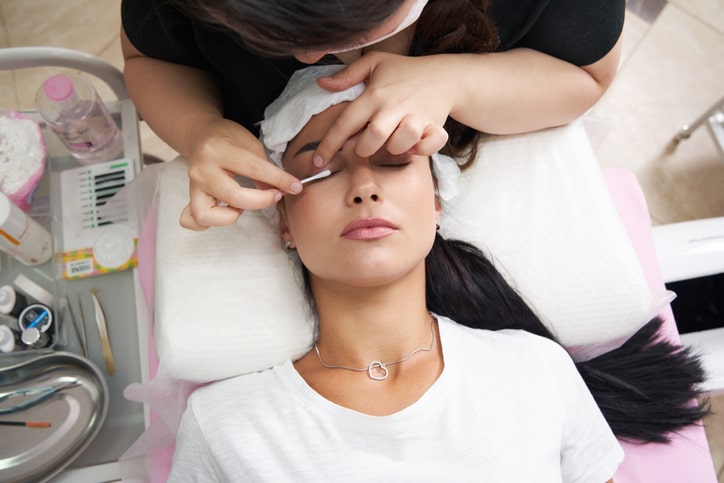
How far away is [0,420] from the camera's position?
2.97 feet

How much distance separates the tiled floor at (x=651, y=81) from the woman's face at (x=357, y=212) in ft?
3.46

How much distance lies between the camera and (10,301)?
93 centimetres

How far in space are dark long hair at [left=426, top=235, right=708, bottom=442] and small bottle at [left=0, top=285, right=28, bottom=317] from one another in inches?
30.7

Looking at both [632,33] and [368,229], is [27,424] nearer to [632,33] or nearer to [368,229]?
[368,229]

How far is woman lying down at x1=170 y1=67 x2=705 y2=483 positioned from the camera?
76cm

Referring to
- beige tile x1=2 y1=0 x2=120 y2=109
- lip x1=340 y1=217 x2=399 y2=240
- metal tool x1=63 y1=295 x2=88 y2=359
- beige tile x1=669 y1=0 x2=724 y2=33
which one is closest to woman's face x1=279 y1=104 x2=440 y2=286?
lip x1=340 y1=217 x2=399 y2=240

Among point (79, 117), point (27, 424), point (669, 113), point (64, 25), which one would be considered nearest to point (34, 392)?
point (27, 424)

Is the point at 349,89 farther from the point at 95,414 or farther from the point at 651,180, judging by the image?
the point at 651,180

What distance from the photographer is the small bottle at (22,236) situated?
0.86 m

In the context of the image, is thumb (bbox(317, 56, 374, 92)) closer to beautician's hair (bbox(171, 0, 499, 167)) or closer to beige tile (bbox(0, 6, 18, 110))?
beautician's hair (bbox(171, 0, 499, 167))

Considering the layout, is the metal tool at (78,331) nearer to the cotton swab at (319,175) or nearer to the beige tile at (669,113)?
the cotton swab at (319,175)

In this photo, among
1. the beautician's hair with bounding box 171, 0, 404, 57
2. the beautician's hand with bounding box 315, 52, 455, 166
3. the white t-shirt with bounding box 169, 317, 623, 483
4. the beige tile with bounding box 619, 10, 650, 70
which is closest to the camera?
the beautician's hair with bounding box 171, 0, 404, 57

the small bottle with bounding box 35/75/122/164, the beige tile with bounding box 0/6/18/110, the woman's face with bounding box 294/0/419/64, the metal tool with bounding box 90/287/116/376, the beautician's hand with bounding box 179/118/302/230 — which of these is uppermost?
the woman's face with bounding box 294/0/419/64

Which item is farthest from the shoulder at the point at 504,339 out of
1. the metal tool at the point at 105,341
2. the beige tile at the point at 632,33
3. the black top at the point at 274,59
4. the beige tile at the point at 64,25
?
the beige tile at the point at 64,25
